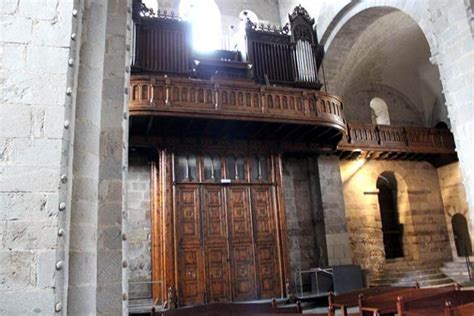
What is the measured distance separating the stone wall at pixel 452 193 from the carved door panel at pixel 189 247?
32.2 ft

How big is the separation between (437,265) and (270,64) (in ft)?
29.9

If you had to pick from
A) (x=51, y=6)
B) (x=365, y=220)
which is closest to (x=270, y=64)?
(x=365, y=220)

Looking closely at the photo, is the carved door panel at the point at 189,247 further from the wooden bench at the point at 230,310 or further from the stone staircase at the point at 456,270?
the stone staircase at the point at 456,270

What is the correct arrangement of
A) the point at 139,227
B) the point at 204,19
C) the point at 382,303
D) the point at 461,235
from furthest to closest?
the point at 461,235 < the point at 204,19 < the point at 139,227 < the point at 382,303

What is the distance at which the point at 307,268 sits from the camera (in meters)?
11.5

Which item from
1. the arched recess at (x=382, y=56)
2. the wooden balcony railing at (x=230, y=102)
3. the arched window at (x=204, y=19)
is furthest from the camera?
the arched window at (x=204, y=19)

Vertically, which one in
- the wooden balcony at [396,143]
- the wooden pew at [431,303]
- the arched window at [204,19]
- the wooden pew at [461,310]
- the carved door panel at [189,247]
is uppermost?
the arched window at [204,19]

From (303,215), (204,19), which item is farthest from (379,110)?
(204,19)

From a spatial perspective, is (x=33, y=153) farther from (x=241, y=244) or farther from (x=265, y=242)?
(x=265, y=242)

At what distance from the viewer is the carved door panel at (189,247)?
9.68 m

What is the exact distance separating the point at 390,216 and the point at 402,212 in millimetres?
773

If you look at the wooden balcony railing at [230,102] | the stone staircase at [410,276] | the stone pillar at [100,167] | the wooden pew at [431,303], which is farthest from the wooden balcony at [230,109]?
the wooden pew at [431,303]

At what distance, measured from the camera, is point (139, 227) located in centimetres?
1043

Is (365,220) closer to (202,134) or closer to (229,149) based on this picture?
(229,149)
